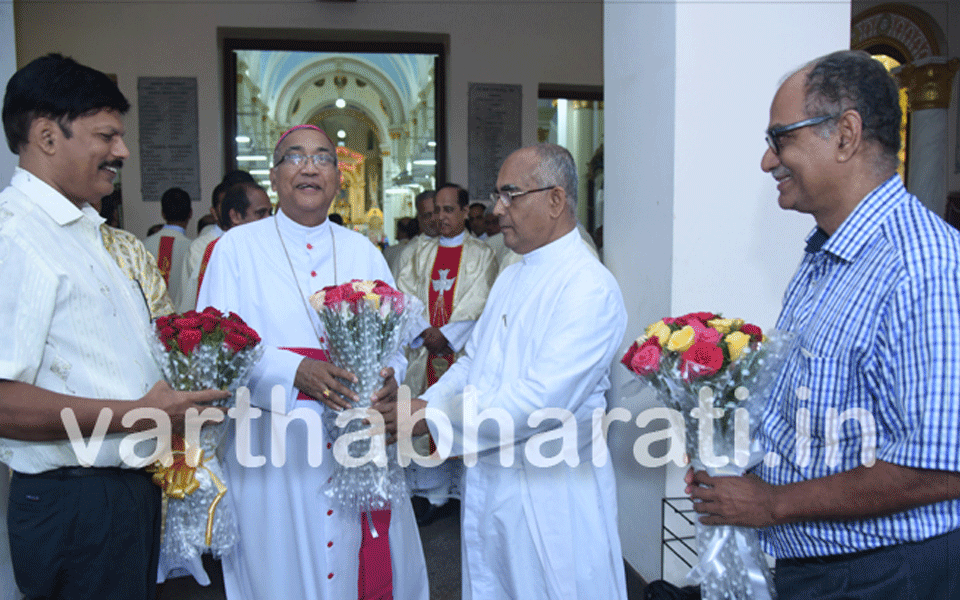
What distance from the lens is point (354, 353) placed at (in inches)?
87.0

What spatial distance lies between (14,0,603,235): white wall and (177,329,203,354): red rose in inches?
236

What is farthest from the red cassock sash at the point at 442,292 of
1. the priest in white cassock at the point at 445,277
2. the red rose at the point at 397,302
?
the red rose at the point at 397,302

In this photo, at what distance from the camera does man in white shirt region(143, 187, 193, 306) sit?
5.55m

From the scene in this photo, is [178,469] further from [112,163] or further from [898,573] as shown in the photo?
[898,573]

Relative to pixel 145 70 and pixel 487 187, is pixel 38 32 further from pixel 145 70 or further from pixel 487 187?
pixel 487 187

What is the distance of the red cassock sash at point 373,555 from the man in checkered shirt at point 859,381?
134 centimetres

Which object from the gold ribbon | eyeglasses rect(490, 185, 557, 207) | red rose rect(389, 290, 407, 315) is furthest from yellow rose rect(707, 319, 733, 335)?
the gold ribbon

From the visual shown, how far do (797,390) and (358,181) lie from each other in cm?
2999

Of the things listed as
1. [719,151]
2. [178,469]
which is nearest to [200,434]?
[178,469]

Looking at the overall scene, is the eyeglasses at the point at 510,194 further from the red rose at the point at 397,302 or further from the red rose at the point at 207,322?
the red rose at the point at 207,322

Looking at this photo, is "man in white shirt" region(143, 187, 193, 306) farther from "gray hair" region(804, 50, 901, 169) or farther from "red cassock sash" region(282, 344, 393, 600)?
"gray hair" region(804, 50, 901, 169)

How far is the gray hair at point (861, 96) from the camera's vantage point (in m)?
1.49

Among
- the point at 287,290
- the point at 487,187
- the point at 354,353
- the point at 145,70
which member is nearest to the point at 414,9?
the point at 487,187

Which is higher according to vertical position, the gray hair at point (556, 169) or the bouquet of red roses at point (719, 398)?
the gray hair at point (556, 169)
